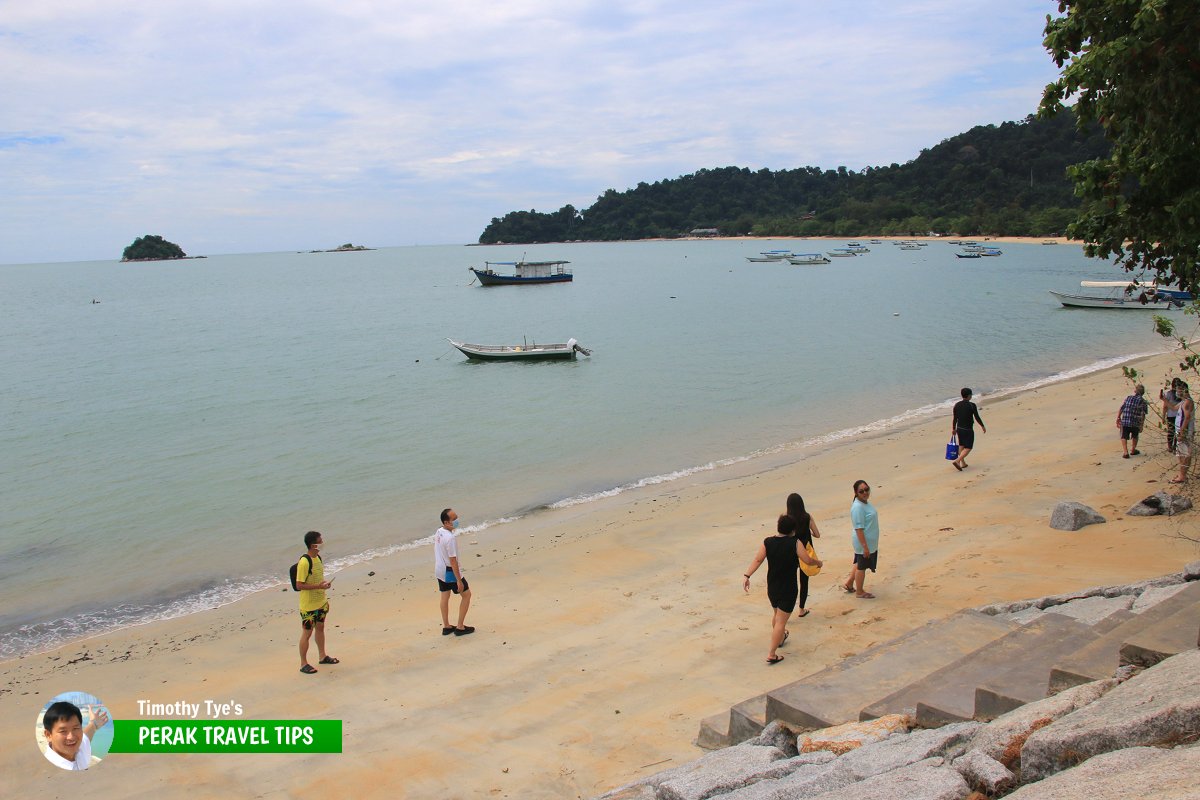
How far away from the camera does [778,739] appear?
5508mm

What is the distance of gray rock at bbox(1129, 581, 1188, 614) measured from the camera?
6.81 meters

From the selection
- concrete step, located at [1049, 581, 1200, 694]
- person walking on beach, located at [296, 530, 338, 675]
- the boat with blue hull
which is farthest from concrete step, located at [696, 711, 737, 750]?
the boat with blue hull

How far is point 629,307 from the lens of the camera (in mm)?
69875

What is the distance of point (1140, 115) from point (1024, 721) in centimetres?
607

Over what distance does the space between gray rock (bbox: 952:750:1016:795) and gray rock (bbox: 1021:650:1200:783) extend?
101mm

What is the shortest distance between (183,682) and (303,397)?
23.8m

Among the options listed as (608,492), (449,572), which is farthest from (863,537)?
(608,492)

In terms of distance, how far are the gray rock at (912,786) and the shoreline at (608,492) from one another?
11.9 metres

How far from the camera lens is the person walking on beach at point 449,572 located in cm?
971

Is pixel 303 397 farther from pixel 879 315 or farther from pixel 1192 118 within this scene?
pixel 879 315

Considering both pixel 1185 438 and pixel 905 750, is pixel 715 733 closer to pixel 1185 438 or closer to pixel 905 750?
pixel 905 750

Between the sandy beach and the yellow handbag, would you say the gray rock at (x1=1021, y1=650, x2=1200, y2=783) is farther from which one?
the yellow handbag

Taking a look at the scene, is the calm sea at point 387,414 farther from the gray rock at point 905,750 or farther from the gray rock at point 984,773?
the gray rock at point 984,773

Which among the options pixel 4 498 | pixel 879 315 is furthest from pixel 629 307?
pixel 4 498
